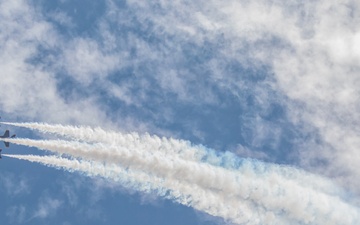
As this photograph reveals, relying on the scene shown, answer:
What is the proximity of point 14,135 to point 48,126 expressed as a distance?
14388mm

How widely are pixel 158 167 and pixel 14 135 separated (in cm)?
3458

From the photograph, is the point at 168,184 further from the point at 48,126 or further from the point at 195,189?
the point at 48,126

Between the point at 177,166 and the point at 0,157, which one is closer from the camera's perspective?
the point at 177,166

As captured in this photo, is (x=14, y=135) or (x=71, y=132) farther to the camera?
(x=14, y=135)

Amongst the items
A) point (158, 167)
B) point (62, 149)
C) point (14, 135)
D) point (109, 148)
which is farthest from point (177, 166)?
point (14, 135)

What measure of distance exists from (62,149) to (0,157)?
22056 millimetres

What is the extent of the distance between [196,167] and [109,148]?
1545 centimetres

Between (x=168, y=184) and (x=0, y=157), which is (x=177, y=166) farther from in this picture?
(x=0, y=157)

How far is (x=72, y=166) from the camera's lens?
136 m

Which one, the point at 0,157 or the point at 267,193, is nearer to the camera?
the point at 267,193

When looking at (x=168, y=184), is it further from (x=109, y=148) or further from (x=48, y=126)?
(x=48, y=126)

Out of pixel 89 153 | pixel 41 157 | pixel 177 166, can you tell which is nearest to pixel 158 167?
pixel 177 166

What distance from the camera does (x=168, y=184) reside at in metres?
132

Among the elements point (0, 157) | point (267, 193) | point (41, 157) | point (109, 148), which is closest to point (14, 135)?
point (0, 157)
